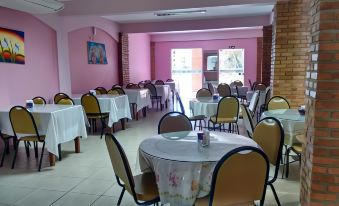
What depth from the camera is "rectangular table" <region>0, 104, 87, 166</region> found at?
12.9 feet

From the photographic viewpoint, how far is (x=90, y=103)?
5734mm

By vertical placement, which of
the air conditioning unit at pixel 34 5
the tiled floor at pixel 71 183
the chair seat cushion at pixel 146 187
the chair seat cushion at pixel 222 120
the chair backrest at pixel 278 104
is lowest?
the tiled floor at pixel 71 183

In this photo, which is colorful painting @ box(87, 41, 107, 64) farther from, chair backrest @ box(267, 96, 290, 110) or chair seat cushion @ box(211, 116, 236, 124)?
chair backrest @ box(267, 96, 290, 110)

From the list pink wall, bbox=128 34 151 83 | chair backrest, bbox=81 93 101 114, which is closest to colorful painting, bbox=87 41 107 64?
pink wall, bbox=128 34 151 83

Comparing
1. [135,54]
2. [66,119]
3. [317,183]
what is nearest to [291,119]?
[317,183]

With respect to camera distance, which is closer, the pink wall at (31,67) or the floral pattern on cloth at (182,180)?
the floral pattern on cloth at (182,180)

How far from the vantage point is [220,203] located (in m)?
1.96

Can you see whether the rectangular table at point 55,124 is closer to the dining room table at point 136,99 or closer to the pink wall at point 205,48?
the dining room table at point 136,99

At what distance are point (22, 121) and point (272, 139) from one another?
317cm

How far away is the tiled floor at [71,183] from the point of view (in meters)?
3.02

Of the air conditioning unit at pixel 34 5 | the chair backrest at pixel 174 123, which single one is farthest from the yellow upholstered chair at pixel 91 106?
the chair backrest at pixel 174 123

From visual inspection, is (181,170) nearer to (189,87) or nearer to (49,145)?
(49,145)

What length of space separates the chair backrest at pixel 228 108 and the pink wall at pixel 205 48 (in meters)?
8.26

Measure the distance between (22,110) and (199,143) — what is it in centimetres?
261
